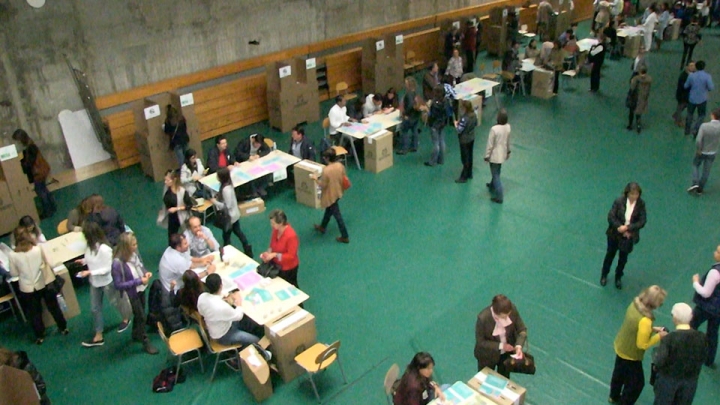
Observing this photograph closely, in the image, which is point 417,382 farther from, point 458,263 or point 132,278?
point 458,263

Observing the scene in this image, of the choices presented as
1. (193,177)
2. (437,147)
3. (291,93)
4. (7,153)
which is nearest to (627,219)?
(437,147)

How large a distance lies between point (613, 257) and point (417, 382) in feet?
11.5

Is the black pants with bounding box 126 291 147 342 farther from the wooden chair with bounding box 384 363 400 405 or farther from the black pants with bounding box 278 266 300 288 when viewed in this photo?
the wooden chair with bounding box 384 363 400 405

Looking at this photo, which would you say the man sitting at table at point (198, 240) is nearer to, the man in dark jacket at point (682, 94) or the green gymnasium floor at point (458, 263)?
the green gymnasium floor at point (458, 263)

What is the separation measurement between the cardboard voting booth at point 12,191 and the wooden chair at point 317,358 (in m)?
5.38

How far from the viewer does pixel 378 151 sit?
9773 mm

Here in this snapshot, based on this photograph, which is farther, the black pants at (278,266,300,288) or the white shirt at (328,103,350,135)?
the white shirt at (328,103,350,135)

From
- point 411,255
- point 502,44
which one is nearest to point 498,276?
point 411,255

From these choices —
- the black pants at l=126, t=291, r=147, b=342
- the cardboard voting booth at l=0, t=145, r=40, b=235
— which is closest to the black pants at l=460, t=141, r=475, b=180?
the black pants at l=126, t=291, r=147, b=342

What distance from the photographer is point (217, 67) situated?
11.7 meters

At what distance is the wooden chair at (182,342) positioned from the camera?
5.57 m

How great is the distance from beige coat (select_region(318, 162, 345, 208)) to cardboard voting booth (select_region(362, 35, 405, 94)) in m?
6.45

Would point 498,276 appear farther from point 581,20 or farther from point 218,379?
point 581,20

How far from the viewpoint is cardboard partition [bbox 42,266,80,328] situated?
6.58m
